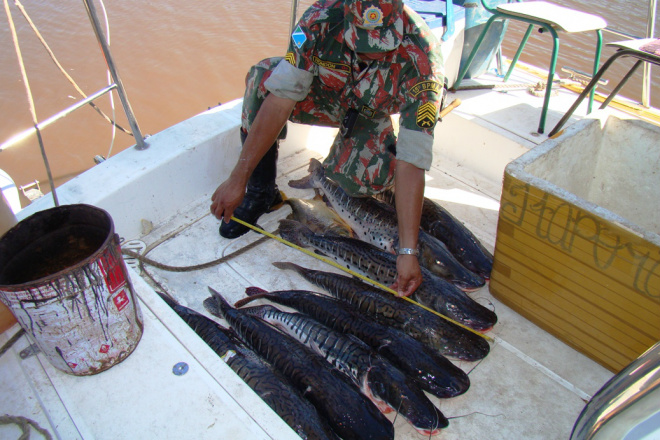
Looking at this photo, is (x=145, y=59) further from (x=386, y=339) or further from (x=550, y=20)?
(x=386, y=339)

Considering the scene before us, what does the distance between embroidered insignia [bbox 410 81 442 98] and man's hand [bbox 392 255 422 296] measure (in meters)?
1.01

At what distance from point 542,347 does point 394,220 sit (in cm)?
127

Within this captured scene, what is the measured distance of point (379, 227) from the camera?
3365mm

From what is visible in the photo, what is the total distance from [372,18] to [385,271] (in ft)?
5.21

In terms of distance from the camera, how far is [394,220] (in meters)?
3.30

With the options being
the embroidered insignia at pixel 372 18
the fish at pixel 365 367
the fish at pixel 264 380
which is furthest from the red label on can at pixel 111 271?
the embroidered insignia at pixel 372 18

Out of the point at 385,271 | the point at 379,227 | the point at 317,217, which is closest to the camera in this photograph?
the point at 385,271

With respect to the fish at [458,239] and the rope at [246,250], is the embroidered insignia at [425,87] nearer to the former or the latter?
the fish at [458,239]

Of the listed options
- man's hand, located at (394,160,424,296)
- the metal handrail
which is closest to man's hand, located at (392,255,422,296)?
man's hand, located at (394,160,424,296)

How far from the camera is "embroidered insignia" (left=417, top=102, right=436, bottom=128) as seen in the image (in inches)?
105

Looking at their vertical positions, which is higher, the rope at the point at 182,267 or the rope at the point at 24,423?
the rope at the point at 24,423

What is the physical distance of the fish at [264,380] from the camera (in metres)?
2.01

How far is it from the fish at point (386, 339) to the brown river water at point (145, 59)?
4748mm

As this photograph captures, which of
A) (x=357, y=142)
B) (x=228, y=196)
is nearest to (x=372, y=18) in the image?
(x=357, y=142)
